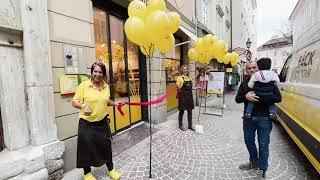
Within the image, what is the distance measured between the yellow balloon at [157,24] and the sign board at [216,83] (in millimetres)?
5586

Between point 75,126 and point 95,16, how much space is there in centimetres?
267

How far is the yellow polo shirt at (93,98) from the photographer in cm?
281

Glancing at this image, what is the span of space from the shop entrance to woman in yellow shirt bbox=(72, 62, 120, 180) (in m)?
2.09

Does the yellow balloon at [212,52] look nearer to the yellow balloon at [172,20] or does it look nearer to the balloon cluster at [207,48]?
the balloon cluster at [207,48]

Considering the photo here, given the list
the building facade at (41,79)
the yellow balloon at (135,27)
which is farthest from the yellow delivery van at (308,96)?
the building facade at (41,79)

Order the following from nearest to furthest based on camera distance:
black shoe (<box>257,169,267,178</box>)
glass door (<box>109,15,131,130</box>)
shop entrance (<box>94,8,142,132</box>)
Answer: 1. black shoe (<box>257,169,267,178</box>)
2. shop entrance (<box>94,8,142,132</box>)
3. glass door (<box>109,15,131,130</box>)

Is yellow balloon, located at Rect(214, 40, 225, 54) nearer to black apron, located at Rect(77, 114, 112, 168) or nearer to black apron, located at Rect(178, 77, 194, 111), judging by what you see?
black apron, located at Rect(178, 77, 194, 111)

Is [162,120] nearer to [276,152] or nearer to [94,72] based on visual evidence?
[276,152]

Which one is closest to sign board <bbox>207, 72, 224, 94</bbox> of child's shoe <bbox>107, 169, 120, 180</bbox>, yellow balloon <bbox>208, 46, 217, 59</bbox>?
yellow balloon <bbox>208, 46, 217, 59</bbox>

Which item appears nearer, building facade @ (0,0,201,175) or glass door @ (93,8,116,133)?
building facade @ (0,0,201,175)

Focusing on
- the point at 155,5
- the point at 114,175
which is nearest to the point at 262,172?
the point at 114,175

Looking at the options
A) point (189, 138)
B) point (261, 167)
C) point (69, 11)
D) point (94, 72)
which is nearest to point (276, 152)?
point (261, 167)

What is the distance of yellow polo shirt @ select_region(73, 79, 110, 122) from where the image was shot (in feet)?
9.23

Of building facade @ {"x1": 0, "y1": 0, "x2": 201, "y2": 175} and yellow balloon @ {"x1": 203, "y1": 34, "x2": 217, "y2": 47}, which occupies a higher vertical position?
yellow balloon @ {"x1": 203, "y1": 34, "x2": 217, "y2": 47}
